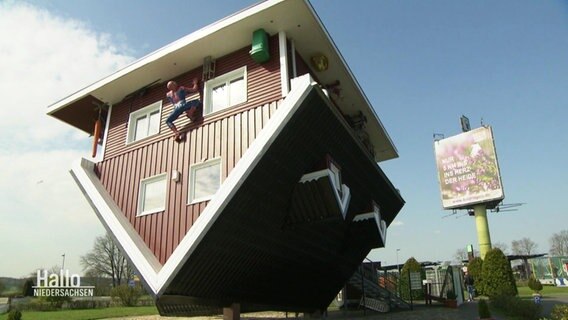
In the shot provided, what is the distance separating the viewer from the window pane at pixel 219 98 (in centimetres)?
1154

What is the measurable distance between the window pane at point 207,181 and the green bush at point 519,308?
12903 mm

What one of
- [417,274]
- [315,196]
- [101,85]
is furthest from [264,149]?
[417,274]

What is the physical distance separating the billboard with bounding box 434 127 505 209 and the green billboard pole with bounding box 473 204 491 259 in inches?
40.9

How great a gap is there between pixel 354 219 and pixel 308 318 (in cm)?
538

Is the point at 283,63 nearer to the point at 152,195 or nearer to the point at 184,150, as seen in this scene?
the point at 184,150

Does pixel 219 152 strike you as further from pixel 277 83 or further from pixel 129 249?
pixel 129 249

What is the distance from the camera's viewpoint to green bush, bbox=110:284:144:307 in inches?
1414

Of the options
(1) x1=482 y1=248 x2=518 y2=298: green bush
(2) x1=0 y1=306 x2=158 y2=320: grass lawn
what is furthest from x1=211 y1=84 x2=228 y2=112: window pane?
(1) x1=482 y1=248 x2=518 y2=298: green bush

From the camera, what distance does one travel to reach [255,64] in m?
11.4

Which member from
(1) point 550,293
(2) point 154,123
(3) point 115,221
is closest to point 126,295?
(3) point 115,221

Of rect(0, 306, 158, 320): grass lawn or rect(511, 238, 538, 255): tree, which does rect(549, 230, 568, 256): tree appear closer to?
rect(511, 238, 538, 255): tree

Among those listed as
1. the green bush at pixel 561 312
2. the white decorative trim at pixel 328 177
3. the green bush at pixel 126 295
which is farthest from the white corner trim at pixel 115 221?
the green bush at pixel 126 295

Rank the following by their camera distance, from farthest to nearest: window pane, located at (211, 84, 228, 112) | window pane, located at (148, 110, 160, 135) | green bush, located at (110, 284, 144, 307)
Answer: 1. green bush, located at (110, 284, 144, 307)
2. window pane, located at (148, 110, 160, 135)
3. window pane, located at (211, 84, 228, 112)

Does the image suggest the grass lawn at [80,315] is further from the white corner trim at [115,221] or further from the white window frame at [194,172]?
the white window frame at [194,172]
